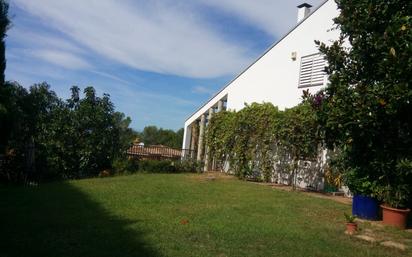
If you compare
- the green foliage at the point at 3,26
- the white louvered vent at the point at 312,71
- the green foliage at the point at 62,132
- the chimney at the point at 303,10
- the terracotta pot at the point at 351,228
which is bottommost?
the terracotta pot at the point at 351,228

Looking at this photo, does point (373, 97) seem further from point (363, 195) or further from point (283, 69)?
point (283, 69)

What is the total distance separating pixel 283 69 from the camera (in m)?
16.1

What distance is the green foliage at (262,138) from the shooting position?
1339cm

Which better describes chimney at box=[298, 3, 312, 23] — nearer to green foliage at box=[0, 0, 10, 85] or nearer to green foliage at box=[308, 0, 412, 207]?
green foliage at box=[308, 0, 412, 207]

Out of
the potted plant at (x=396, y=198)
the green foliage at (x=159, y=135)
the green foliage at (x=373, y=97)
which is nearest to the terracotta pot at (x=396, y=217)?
the potted plant at (x=396, y=198)

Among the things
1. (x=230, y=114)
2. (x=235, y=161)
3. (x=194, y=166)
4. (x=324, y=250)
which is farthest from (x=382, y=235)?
(x=194, y=166)

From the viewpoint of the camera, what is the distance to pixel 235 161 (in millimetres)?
16234

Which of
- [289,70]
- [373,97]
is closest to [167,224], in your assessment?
[373,97]

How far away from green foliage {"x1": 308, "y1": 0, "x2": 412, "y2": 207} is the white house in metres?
4.55

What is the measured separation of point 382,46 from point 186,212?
4905mm

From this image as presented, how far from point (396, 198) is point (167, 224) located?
453 centimetres

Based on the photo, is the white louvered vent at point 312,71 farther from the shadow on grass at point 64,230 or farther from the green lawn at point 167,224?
the shadow on grass at point 64,230

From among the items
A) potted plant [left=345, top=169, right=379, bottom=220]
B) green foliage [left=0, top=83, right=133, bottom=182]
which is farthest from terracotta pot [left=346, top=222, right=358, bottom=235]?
green foliage [left=0, top=83, right=133, bottom=182]

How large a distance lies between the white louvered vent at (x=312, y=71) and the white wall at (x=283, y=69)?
187 millimetres
